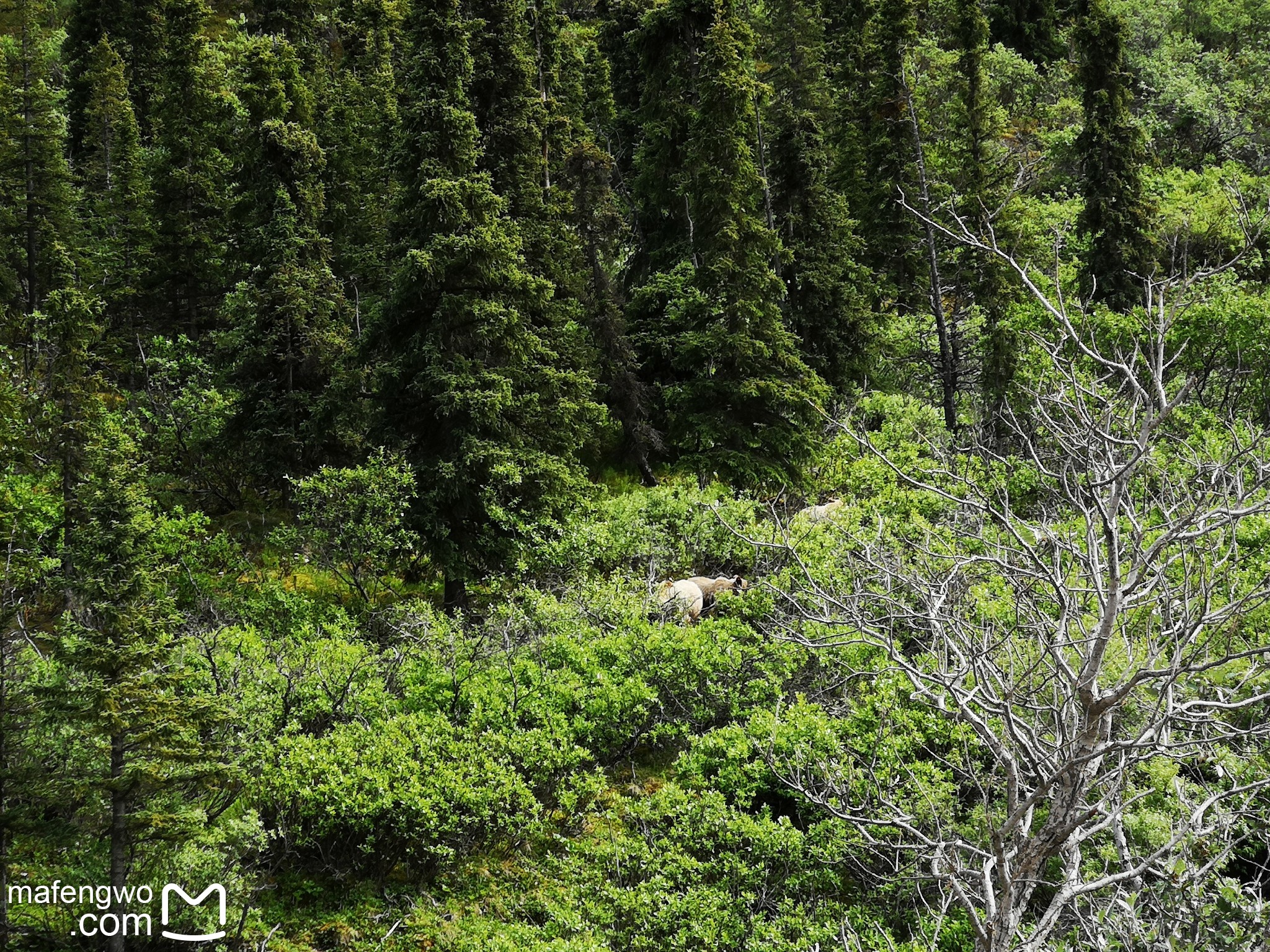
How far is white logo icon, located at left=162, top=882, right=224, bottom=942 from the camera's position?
836cm

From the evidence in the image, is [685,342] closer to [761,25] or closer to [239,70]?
[239,70]

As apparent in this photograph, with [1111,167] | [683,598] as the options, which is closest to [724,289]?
[683,598]

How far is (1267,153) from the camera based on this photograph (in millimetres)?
39812

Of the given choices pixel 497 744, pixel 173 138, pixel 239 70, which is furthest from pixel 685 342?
pixel 239 70

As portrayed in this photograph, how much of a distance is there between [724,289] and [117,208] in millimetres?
22986

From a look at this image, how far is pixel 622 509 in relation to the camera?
60.8 feet

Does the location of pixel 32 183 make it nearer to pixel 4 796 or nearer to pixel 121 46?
pixel 121 46

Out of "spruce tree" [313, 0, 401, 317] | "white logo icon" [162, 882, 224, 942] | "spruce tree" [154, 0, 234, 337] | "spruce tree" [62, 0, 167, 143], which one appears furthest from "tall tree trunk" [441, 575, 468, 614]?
"spruce tree" [62, 0, 167, 143]

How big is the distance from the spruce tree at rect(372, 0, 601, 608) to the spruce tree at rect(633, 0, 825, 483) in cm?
480

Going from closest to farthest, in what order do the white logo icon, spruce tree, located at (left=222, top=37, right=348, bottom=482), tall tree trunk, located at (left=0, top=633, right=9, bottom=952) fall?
tall tree trunk, located at (left=0, top=633, right=9, bottom=952), the white logo icon, spruce tree, located at (left=222, top=37, right=348, bottom=482)

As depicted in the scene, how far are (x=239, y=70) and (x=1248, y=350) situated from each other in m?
33.9

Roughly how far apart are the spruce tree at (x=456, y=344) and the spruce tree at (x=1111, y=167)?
16872mm

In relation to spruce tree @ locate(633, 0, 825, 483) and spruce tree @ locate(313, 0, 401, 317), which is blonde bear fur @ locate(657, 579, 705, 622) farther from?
spruce tree @ locate(313, 0, 401, 317)

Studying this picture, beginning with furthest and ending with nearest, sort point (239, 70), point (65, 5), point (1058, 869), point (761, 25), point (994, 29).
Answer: point (65, 5) < point (994, 29) < point (761, 25) < point (239, 70) < point (1058, 869)
